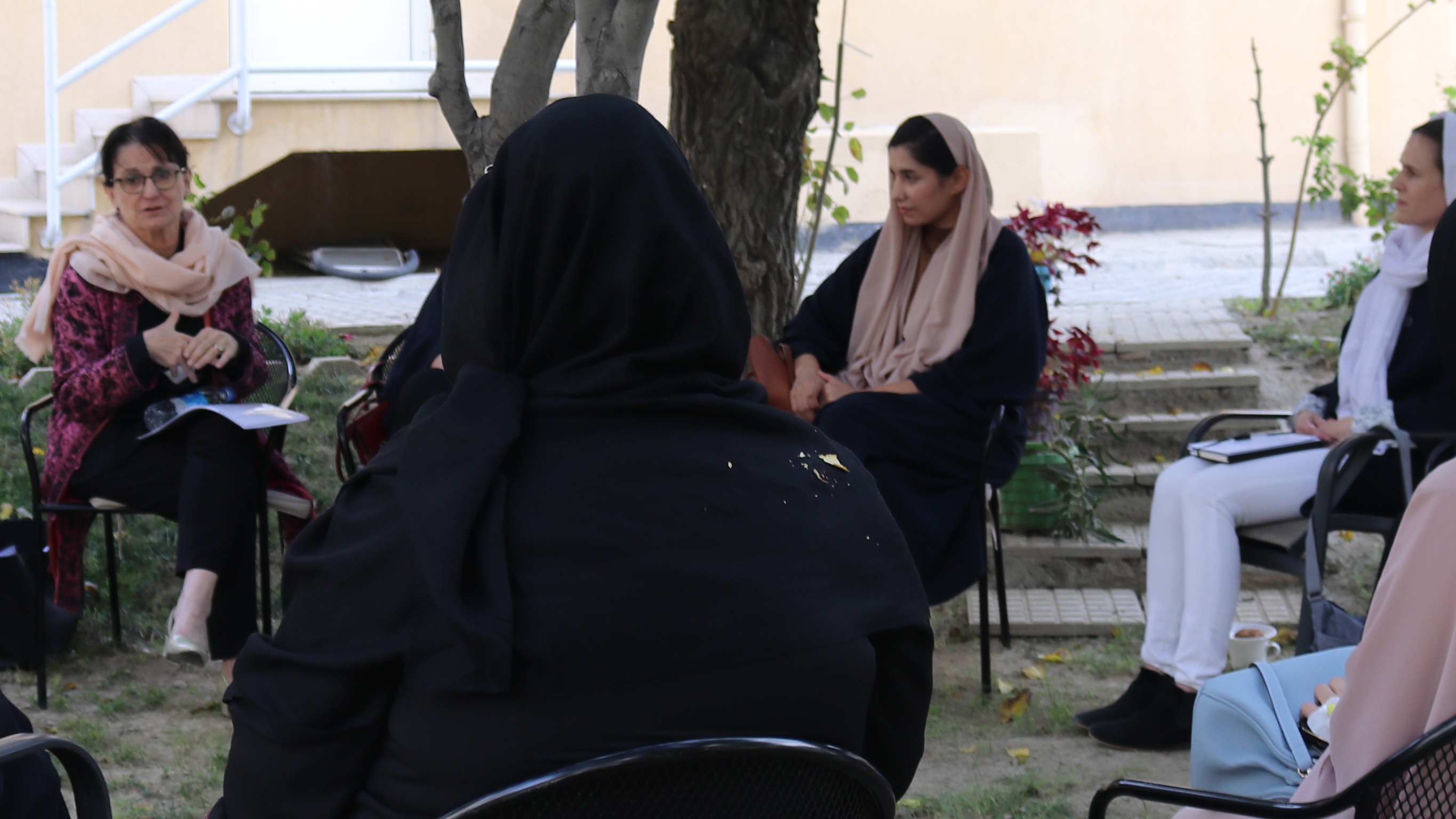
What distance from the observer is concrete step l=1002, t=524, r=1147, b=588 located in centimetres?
462

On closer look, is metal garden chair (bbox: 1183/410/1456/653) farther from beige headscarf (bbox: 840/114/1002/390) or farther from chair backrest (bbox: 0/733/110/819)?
chair backrest (bbox: 0/733/110/819)

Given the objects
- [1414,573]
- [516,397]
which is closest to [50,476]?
[516,397]

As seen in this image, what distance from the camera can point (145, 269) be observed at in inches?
150

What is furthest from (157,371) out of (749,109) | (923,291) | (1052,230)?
(1052,230)

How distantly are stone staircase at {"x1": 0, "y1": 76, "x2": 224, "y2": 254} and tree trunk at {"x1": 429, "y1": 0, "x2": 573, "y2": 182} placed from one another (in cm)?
489

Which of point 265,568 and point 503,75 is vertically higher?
→ point 503,75

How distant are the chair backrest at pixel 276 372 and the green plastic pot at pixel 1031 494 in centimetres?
236

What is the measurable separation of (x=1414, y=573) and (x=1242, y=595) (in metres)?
3.21

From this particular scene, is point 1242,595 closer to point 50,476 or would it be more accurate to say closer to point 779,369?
point 779,369

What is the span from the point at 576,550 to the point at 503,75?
2.79m

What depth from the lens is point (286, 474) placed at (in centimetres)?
411

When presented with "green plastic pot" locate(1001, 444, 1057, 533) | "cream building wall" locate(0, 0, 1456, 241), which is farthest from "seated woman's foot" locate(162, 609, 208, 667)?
"cream building wall" locate(0, 0, 1456, 241)

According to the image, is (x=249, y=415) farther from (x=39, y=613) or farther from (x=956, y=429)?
(x=956, y=429)

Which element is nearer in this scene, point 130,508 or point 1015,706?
point 1015,706
